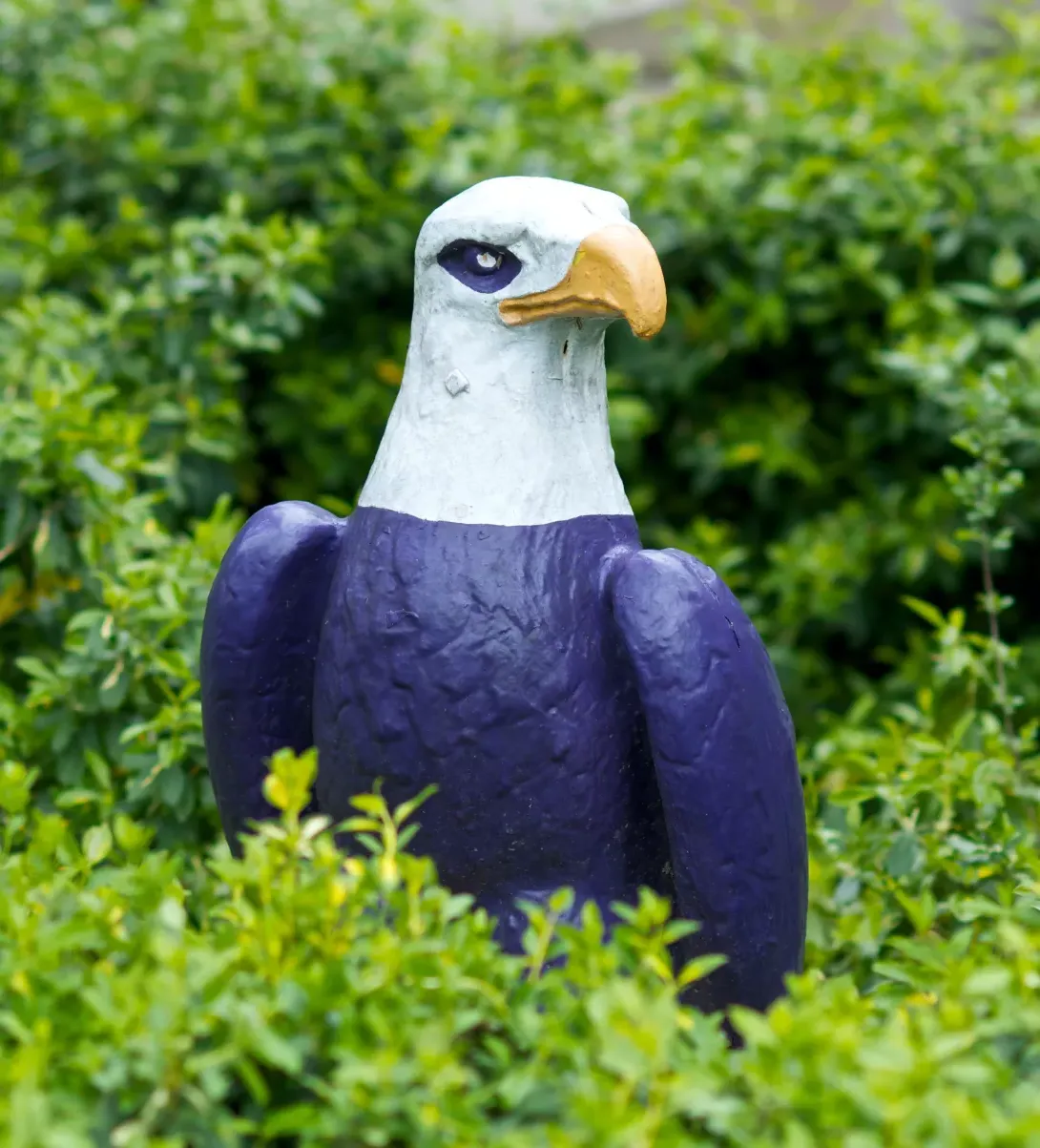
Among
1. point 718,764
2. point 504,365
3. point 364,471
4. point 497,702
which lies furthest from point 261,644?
point 364,471

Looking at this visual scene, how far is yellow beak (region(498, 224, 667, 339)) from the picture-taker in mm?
1869

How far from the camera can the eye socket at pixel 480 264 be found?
1.97 metres

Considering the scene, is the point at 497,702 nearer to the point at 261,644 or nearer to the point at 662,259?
the point at 261,644

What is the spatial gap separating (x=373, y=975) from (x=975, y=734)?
5.33 ft

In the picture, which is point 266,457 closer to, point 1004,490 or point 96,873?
point 1004,490

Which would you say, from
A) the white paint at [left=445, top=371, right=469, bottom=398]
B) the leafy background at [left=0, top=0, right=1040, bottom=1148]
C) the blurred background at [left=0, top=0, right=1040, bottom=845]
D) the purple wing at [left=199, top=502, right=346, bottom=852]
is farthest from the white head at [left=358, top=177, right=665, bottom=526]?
the blurred background at [left=0, top=0, right=1040, bottom=845]

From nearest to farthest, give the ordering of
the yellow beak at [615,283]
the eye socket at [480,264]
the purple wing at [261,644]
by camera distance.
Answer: the yellow beak at [615,283], the eye socket at [480,264], the purple wing at [261,644]

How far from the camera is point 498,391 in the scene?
6.52 feet

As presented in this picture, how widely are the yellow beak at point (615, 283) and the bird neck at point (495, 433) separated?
0.08m

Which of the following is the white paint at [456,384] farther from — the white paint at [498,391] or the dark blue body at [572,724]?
the dark blue body at [572,724]

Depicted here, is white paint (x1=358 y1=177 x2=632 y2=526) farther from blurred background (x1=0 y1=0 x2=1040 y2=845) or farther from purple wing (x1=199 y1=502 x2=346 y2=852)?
blurred background (x1=0 y1=0 x2=1040 y2=845)

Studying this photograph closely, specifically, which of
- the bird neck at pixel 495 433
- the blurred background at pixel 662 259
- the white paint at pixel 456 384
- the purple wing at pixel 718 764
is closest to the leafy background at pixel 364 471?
the blurred background at pixel 662 259

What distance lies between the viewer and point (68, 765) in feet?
8.77

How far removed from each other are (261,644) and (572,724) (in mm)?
451
